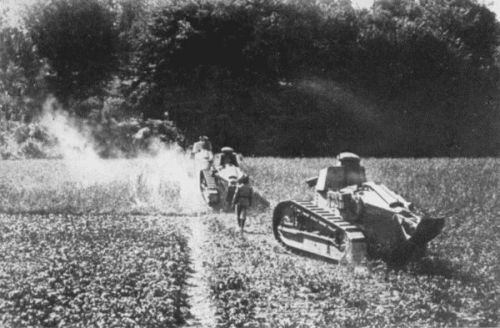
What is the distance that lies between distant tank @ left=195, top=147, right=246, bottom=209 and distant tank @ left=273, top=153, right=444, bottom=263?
438 cm

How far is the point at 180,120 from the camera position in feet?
120

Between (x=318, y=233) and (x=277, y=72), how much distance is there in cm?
2605

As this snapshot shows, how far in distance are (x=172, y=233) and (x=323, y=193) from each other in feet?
12.1

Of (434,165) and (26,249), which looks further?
(434,165)

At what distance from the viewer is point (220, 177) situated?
1983cm

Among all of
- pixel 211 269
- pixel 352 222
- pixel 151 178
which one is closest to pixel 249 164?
pixel 151 178

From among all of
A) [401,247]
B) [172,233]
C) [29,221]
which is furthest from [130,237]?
[401,247]

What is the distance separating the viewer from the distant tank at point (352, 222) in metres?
11.3

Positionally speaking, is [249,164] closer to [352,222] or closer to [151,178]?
[151,178]

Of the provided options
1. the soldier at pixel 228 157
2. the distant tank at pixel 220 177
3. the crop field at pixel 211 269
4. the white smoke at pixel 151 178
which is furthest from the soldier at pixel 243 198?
the soldier at pixel 228 157

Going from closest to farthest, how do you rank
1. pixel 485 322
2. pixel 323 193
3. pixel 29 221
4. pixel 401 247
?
pixel 485 322 < pixel 401 247 < pixel 323 193 < pixel 29 221

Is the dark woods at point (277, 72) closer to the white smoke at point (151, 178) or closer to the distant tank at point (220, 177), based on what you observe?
the white smoke at point (151, 178)

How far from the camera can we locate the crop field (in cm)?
846

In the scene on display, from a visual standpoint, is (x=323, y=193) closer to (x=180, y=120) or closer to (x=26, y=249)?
(x=26, y=249)
